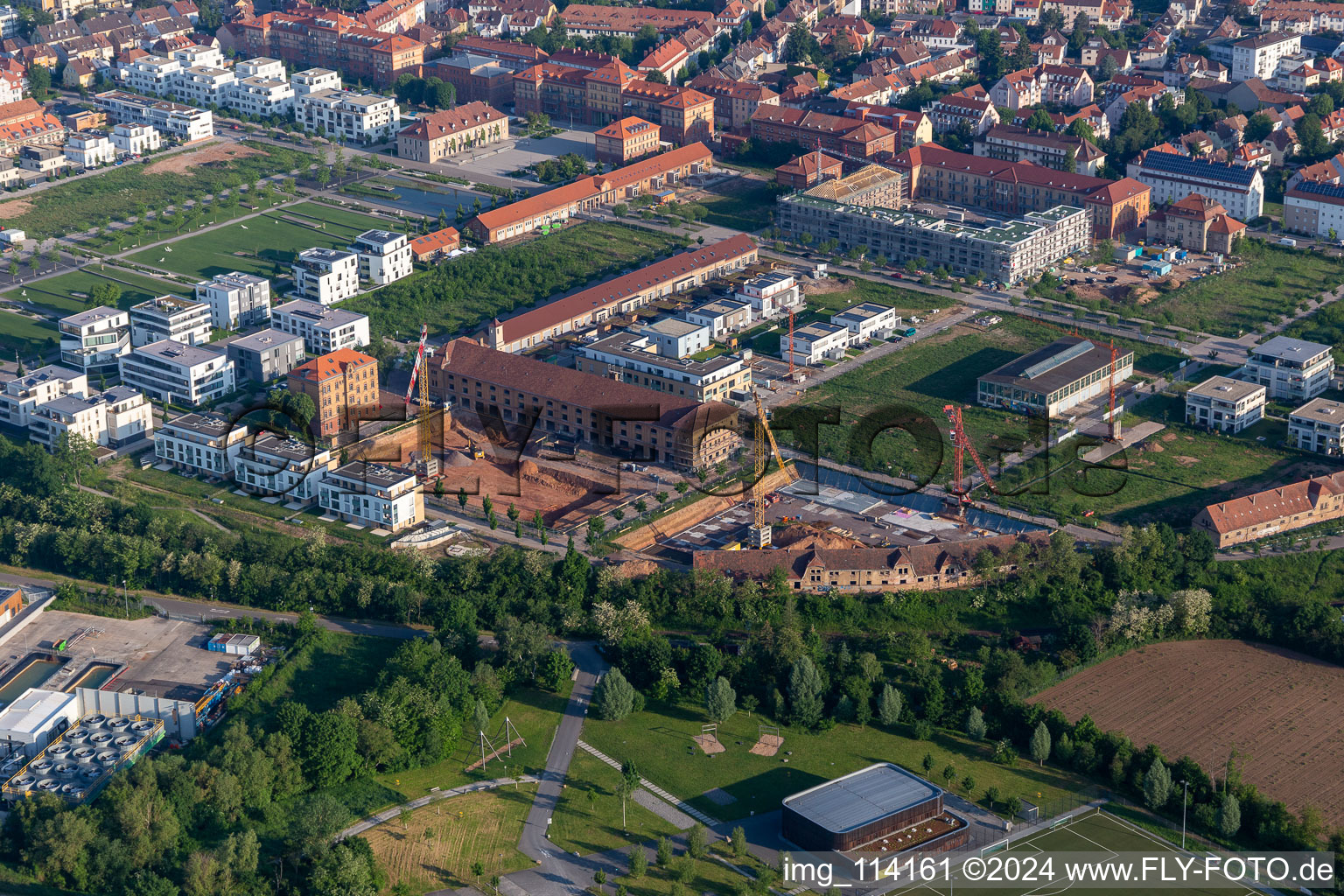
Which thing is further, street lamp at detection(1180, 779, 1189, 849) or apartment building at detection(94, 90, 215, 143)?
apartment building at detection(94, 90, 215, 143)

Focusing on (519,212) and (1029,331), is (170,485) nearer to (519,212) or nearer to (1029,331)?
(519,212)

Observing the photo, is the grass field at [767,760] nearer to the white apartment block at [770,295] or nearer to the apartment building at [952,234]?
the white apartment block at [770,295]

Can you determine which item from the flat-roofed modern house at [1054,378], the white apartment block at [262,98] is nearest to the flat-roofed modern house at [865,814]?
the flat-roofed modern house at [1054,378]

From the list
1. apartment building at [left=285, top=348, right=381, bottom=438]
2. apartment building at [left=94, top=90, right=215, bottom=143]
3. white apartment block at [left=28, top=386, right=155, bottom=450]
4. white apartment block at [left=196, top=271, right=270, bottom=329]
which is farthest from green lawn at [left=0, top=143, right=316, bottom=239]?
apartment building at [left=285, top=348, right=381, bottom=438]

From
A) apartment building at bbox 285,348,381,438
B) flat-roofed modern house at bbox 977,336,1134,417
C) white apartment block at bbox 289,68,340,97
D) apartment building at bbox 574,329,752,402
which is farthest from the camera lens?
white apartment block at bbox 289,68,340,97

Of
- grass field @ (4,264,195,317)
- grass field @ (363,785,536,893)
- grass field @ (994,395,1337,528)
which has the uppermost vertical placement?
grass field @ (4,264,195,317)

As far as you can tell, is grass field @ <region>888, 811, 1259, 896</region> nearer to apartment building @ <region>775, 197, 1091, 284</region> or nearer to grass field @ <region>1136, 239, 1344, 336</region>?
grass field @ <region>1136, 239, 1344, 336</region>

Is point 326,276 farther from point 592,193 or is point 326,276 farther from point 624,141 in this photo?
point 624,141
